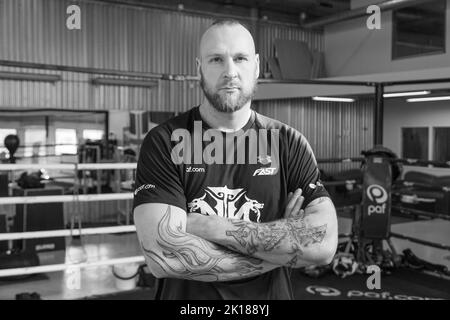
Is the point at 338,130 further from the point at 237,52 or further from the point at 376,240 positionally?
the point at 237,52

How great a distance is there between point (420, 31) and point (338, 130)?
116 inches

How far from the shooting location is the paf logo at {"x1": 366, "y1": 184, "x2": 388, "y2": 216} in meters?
4.52

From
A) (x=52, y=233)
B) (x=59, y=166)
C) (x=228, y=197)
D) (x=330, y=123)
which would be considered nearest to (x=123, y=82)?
(x=330, y=123)

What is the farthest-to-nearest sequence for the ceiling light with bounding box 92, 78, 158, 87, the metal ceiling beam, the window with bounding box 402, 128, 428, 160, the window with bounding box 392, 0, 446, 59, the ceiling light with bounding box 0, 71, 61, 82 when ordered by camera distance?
the window with bounding box 402, 128, 428, 160, the window with bounding box 392, 0, 446, 59, the ceiling light with bounding box 92, 78, 158, 87, the metal ceiling beam, the ceiling light with bounding box 0, 71, 61, 82

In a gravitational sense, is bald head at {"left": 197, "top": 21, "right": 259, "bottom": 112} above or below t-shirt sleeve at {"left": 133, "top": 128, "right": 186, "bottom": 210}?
above

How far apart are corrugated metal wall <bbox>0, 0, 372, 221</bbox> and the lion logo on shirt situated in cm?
712

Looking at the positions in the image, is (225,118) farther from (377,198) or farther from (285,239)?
(377,198)

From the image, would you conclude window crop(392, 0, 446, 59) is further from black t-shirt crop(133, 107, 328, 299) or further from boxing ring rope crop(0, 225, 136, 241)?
black t-shirt crop(133, 107, 328, 299)

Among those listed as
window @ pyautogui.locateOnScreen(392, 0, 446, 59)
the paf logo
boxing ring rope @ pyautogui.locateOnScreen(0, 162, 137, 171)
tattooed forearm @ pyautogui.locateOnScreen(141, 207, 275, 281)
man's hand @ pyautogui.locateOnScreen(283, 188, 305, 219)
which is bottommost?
the paf logo

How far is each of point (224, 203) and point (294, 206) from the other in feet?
0.77

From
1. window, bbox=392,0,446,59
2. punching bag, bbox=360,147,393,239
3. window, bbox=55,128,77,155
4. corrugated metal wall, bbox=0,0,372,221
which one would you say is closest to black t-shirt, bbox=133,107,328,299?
punching bag, bbox=360,147,393,239

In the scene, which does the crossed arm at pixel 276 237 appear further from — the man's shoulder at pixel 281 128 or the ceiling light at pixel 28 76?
the ceiling light at pixel 28 76

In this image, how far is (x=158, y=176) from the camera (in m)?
1.51
